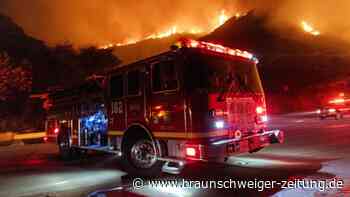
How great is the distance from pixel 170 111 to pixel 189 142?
2.83 feet

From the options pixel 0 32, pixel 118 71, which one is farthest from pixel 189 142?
pixel 0 32

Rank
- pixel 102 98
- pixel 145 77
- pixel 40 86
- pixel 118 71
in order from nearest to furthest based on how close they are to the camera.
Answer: pixel 145 77
pixel 118 71
pixel 102 98
pixel 40 86

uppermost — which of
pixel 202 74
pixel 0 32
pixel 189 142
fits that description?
pixel 0 32

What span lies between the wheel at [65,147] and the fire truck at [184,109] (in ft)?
10.5

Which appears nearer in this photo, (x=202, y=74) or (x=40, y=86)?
(x=202, y=74)

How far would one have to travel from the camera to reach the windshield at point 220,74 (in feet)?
23.2

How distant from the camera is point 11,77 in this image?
24281mm

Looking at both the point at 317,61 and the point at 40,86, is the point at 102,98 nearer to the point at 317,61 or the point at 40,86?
the point at 40,86

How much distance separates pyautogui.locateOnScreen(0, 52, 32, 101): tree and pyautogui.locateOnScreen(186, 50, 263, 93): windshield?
1963 centimetres

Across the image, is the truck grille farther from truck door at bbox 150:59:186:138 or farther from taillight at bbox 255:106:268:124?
truck door at bbox 150:59:186:138

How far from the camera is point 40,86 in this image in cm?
3058

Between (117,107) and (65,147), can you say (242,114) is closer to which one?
(117,107)

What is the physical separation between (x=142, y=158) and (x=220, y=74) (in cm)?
278

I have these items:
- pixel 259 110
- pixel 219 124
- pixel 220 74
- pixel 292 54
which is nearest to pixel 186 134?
pixel 219 124
